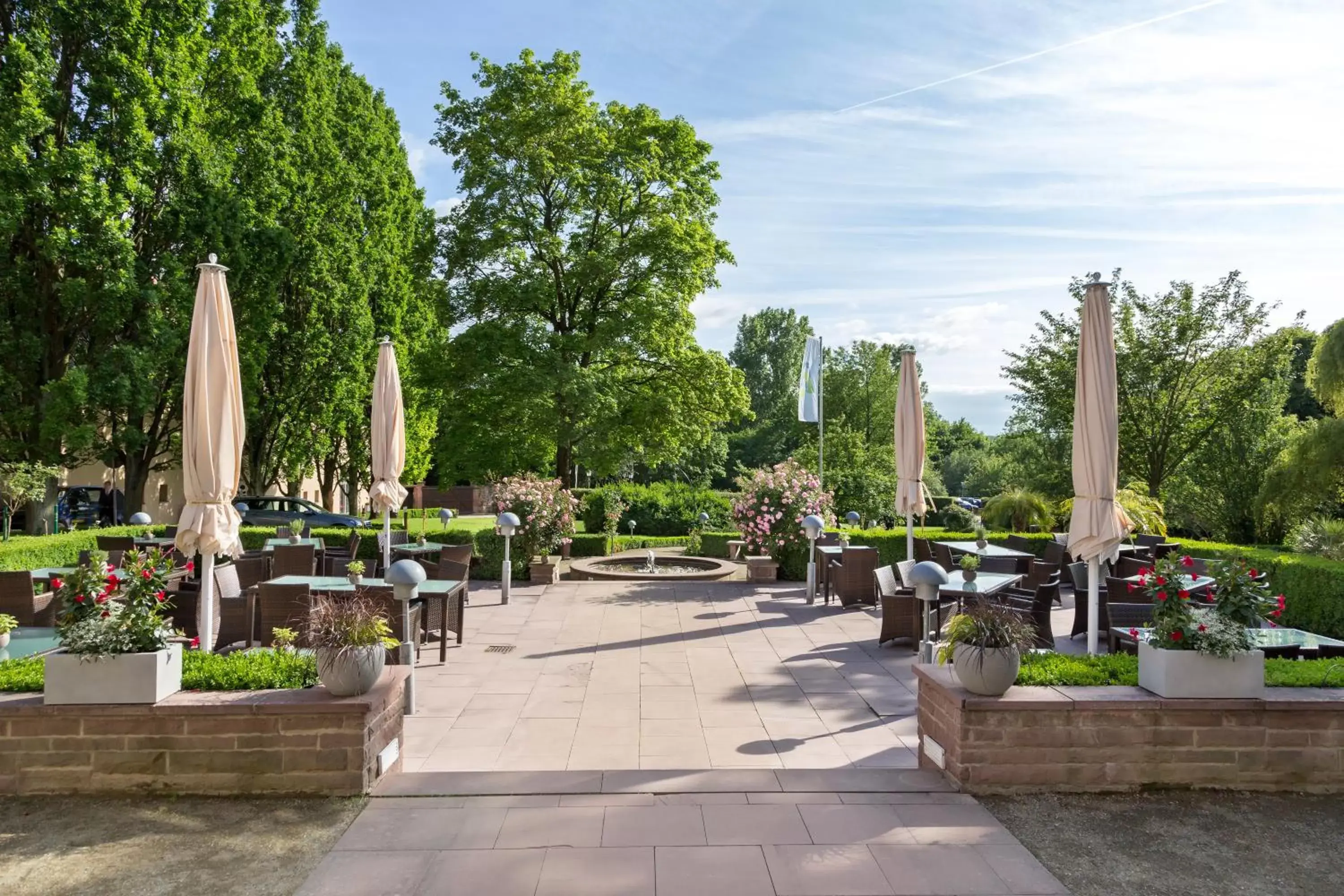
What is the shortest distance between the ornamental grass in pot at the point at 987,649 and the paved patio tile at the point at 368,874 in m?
3.13

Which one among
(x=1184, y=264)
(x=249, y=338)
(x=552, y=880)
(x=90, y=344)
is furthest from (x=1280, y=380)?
(x=90, y=344)

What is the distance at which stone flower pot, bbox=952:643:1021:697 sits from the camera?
15.8ft

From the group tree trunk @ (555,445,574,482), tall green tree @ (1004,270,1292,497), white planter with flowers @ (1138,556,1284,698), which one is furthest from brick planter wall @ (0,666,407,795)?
tall green tree @ (1004,270,1292,497)

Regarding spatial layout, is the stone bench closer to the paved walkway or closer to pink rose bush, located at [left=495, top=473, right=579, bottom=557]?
pink rose bush, located at [left=495, top=473, right=579, bottom=557]

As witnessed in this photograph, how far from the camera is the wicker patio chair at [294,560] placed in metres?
10.5

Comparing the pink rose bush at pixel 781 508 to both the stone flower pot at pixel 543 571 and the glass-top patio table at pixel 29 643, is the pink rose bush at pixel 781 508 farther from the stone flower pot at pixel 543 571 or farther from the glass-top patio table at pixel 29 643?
the glass-top patio table at pixel 29 643

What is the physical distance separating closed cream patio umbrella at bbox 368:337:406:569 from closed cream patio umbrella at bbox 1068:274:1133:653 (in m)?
7.40

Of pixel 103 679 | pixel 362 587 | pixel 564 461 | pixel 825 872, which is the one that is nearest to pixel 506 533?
pixel 362 587

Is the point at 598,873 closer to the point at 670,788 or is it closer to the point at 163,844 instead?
the point at 670,788

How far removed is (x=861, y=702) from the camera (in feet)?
23.5

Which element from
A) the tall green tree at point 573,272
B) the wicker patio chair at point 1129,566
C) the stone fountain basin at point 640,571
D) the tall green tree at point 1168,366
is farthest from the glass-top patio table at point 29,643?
the tall green tree at point 1168,366

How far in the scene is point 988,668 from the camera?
483cm

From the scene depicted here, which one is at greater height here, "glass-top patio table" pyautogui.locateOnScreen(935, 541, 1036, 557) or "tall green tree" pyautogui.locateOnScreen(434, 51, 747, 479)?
"tall green tree" pyautogui.locateOnScreen(434, 51, 747, 479)

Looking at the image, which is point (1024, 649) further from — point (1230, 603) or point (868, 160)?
point (868, 160)
